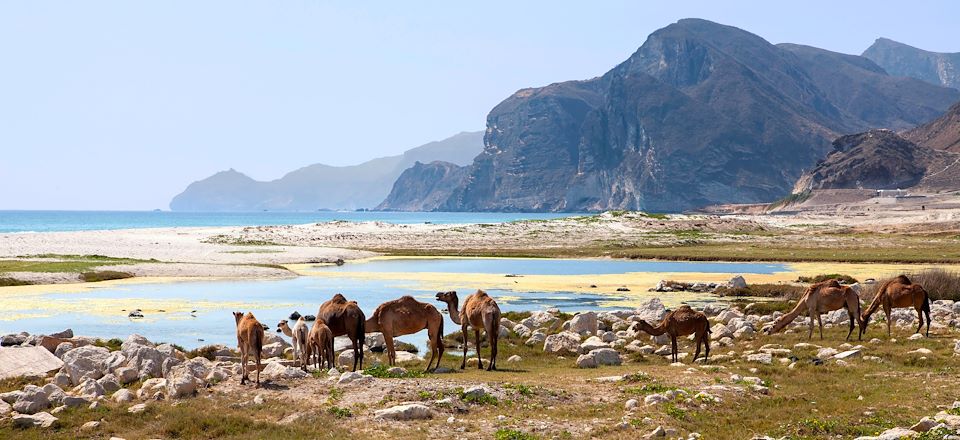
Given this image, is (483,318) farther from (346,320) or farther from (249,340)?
(249,340)

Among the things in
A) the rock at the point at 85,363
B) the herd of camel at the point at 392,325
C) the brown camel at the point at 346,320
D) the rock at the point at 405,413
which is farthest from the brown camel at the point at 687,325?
the rock at the point at 85,363

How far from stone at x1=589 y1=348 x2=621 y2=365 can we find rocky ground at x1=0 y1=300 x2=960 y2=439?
41 millimetres

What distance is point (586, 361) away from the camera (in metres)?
22.7

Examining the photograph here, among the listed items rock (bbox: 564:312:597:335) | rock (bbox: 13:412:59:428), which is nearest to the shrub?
rock (bbox: 564:312:597:335)

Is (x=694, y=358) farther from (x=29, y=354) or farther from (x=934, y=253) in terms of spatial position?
(x=934, y=253)

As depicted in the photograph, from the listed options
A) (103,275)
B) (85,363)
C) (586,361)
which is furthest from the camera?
(103,275)

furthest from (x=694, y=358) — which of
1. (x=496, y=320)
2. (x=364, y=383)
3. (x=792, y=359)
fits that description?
(x=364, y=383)

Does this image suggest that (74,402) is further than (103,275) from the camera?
No

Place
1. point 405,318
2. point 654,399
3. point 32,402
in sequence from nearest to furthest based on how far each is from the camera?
point 32,402 → point 654,399 → point 405,318

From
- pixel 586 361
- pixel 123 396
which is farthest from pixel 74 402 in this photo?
pixel 586 361

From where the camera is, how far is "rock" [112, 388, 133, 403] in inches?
653

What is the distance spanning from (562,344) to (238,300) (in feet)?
72.3

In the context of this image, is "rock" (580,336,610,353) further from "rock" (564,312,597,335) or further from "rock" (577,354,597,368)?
"rock" (564,312,597,335)

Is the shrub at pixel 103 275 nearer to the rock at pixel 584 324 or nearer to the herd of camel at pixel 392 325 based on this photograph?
the herd of camel at pixel 392 325
